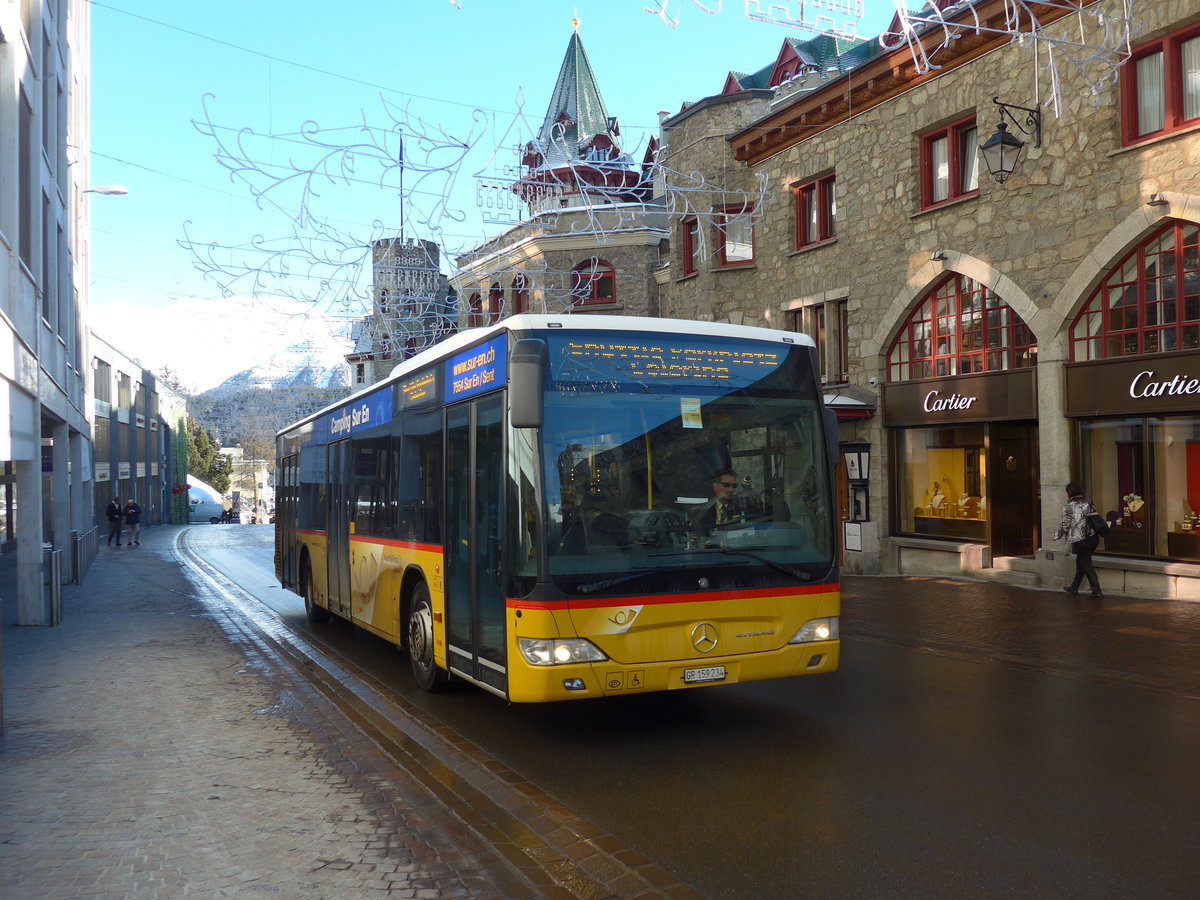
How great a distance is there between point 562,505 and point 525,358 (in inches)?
37.3

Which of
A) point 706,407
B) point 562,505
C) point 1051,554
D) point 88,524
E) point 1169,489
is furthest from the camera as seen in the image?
point 88,524

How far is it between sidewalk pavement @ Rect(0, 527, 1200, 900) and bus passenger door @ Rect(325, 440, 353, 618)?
1.18 metres

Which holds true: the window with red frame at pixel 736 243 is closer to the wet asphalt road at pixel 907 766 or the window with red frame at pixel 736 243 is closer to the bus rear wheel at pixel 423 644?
the wet asphalt road at pixel 907 766

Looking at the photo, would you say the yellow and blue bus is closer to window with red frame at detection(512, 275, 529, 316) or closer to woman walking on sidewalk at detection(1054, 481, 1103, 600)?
woman walking on sidewalk at detection(1054, 481, 1103, 600)

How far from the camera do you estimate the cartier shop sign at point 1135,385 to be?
13.8 metres

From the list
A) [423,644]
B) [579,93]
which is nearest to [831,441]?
[423,644]

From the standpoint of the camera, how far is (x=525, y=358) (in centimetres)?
647

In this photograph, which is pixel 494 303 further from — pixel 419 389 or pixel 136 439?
pixel 419 389

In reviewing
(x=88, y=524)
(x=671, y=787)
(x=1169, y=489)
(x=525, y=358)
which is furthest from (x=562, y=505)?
A: (x=88, y=524)

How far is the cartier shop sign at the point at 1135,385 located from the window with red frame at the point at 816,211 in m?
6.65

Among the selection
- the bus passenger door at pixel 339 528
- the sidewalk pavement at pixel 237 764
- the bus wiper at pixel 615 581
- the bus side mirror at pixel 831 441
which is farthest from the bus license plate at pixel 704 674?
the bus passenger door at pixel 339 528

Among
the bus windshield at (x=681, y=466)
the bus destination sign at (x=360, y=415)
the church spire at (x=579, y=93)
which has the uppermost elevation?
the church spire at (x=579, y=93)

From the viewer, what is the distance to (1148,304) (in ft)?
47.9

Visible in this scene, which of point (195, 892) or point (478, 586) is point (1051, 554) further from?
point (195, 892)
